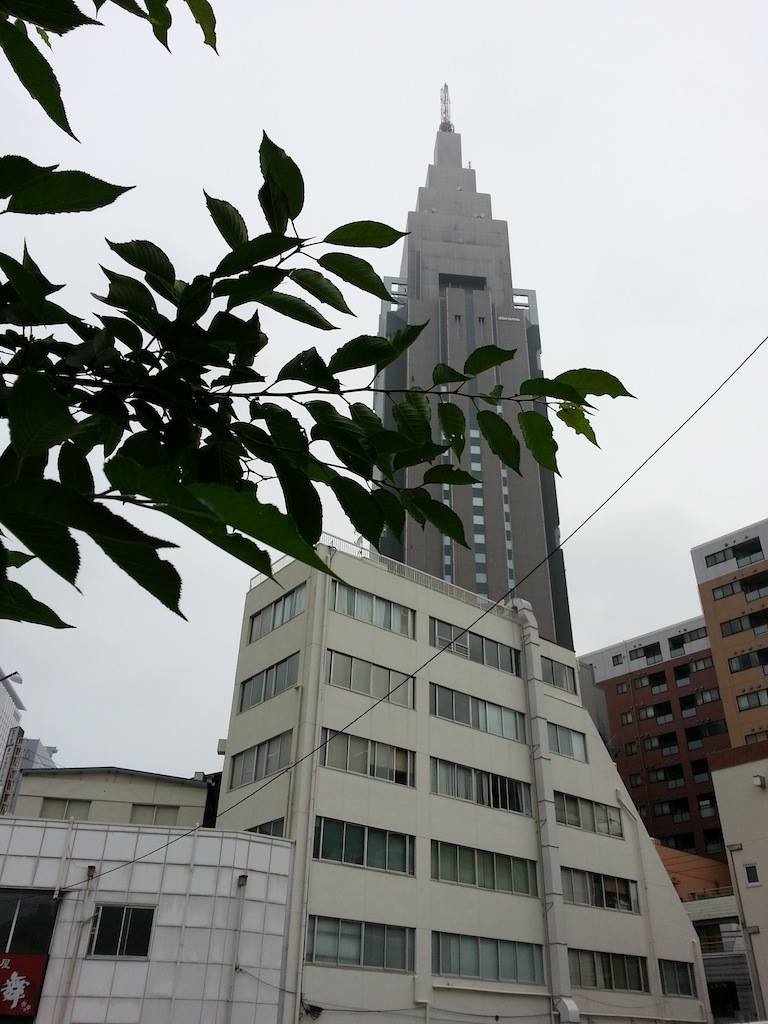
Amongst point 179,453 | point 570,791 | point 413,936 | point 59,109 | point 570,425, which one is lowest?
point 179,453

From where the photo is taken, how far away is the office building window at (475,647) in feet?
105

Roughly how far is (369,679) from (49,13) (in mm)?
28335

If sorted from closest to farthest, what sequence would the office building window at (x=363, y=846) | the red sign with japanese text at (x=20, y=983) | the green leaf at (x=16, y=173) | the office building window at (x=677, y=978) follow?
the green leaf at (x=16, y=173) < the red sign with japanese text at (x=20, y=983) < the office building window at (x=363, y=846) < the office building window at (x=677, y=978)

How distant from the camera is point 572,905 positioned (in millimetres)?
30141

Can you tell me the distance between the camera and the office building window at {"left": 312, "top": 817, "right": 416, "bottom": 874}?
25.0 meters

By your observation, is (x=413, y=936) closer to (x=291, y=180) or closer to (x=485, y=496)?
(x=291, y=180)

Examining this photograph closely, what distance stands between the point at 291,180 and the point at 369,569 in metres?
30.0

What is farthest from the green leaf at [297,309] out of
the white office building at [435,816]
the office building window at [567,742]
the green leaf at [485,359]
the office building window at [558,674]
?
the office building window at [558,674]

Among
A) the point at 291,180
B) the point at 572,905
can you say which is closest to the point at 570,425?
the point at 291,180

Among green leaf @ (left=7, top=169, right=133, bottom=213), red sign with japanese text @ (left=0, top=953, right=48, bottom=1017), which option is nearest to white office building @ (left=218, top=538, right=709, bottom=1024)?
red sign with japanese text @ (left=0, top=953, right=48, bottom=1017)

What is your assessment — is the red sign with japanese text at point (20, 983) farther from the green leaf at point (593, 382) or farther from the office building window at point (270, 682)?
the green leaf at point (593, 382)

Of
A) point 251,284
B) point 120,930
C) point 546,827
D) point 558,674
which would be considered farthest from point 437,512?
point 558,674

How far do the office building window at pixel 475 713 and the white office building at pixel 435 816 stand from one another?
9cm

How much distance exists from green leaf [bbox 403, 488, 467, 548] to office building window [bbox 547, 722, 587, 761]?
33.5 meters
